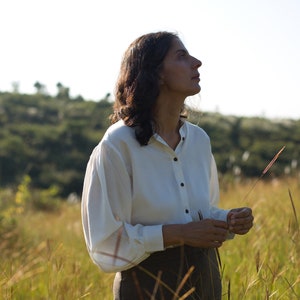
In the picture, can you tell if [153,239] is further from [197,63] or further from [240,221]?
[197,63]

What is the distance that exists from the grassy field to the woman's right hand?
0.50ft

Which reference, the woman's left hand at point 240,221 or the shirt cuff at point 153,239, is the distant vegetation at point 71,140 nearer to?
the woman's left hand at point 240,221

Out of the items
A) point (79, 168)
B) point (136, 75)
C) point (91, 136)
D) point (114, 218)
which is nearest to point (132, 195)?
point (114, 218)

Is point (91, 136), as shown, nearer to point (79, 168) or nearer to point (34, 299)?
point (79, 168)

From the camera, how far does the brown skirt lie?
232 cm

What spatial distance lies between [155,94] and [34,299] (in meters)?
1.59

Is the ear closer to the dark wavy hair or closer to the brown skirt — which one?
the dark wavy hair

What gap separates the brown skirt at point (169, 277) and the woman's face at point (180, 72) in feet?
1.88

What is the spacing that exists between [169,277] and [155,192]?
296mm

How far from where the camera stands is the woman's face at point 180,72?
2.47 m

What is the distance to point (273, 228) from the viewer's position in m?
5.11

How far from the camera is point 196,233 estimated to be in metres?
2.23

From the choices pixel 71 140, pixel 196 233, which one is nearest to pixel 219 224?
pixel 196 233

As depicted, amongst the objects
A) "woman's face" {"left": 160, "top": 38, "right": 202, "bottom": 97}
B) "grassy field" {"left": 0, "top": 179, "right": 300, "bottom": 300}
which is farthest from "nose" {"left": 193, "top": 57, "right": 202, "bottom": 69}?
"grassy field" {"left": 0, "top": 179, "right": 300, "bottom": 300}
